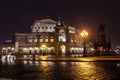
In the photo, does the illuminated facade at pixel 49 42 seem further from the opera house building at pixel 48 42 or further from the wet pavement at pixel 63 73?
the wet pavement at pixel 63 73

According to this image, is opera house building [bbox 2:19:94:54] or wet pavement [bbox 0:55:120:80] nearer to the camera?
wet pavement [bbox 0:55:120:80]

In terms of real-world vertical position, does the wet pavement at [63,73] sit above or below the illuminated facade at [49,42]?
below

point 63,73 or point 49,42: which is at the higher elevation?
point 49,42


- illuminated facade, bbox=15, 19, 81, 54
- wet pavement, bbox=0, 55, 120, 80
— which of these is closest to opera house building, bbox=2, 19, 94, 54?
illuminated facade, bbox=15, 19, 81, 54

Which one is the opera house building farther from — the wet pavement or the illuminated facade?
the wet pavement

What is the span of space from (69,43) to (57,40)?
6.88 m

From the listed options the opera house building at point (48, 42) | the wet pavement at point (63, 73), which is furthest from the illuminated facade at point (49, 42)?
the wet pavement at point (63, 73)

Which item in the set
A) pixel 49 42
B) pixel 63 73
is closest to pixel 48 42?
pixel 49 42

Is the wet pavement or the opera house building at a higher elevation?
the opera house building

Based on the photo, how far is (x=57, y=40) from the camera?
404 ft

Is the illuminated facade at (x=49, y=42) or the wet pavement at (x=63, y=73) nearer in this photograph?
the wet pavement at (x=63, y=73)

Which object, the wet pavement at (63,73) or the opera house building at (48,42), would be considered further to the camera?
the opera house building at (48,42)

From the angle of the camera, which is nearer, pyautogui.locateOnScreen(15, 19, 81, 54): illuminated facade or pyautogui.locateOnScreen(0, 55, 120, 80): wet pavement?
pyautogui.locateOnScreen(0, 55, 120, 80): wet pavement

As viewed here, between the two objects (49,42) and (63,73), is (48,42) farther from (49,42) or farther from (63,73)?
(63,73)
